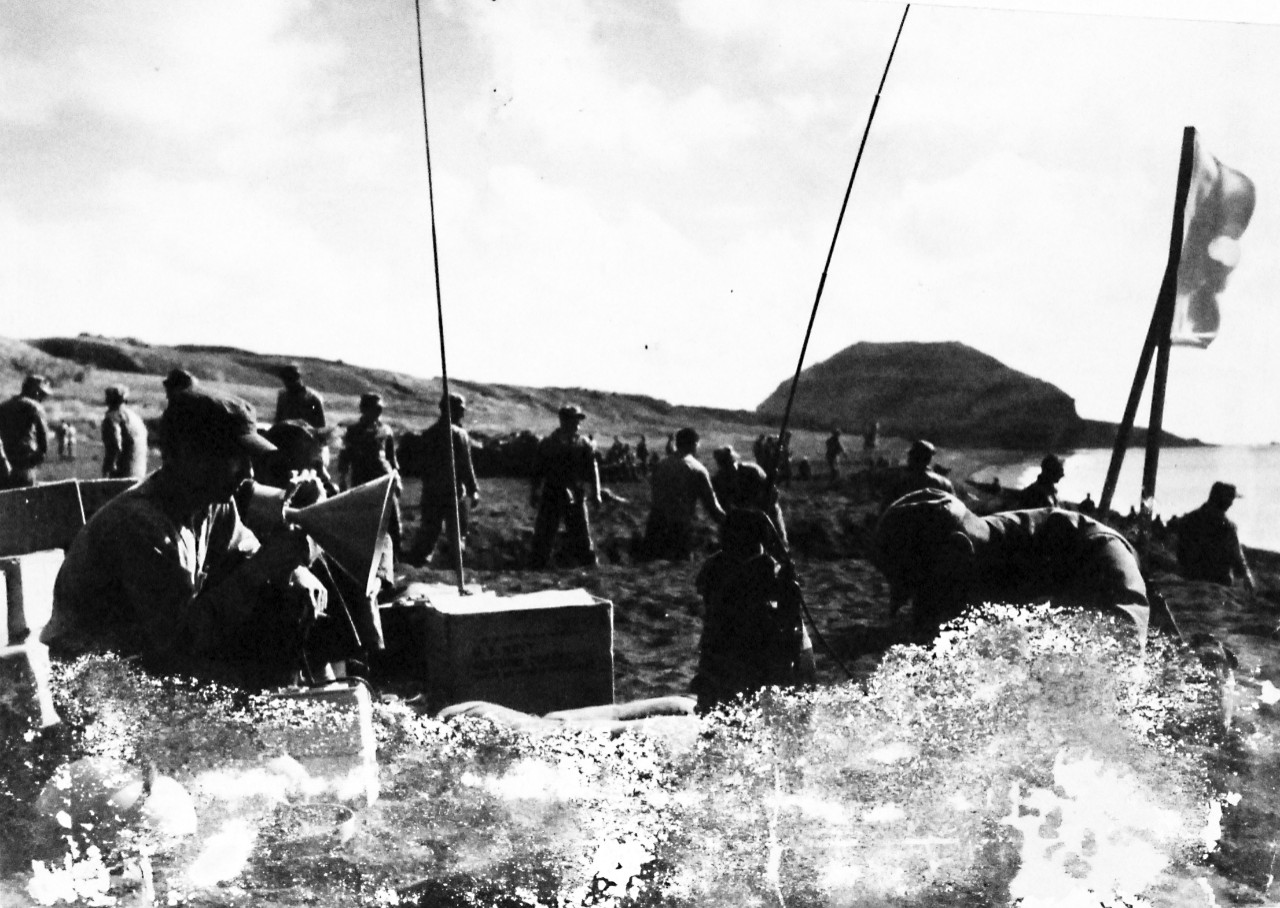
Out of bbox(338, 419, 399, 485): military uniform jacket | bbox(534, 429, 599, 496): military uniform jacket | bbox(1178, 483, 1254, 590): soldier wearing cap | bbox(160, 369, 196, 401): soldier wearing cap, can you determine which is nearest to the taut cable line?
bbox(534, 429, 599, 496): military uniform jacket

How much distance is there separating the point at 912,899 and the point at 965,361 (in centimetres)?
166

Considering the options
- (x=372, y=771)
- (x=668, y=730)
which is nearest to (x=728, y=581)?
(x=668, y=730)

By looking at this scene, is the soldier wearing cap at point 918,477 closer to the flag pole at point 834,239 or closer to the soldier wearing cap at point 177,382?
the flag pole at point 834,239

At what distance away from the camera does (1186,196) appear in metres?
3.64

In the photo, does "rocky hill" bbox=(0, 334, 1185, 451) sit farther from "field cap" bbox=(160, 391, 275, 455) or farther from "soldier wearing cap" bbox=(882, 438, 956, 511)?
"field cap" bbox=(160, 391, 275, 455)

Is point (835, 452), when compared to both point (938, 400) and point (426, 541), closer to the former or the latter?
point (938, 400)

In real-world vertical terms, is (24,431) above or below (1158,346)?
below

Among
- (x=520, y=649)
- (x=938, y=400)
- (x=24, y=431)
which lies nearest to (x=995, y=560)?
(x=938, y=400)

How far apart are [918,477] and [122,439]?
7.62 feet

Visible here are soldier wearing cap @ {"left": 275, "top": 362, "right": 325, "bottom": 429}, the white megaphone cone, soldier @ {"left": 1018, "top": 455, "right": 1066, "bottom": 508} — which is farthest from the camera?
soldier @ {"left": 1018, "top": 455, "right": 1066, "bottom": 508}

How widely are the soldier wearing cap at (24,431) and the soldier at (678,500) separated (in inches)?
65.3

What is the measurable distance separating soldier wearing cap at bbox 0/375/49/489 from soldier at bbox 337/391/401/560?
760mm

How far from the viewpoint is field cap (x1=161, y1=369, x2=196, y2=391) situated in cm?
288

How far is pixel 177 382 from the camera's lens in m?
2.90
